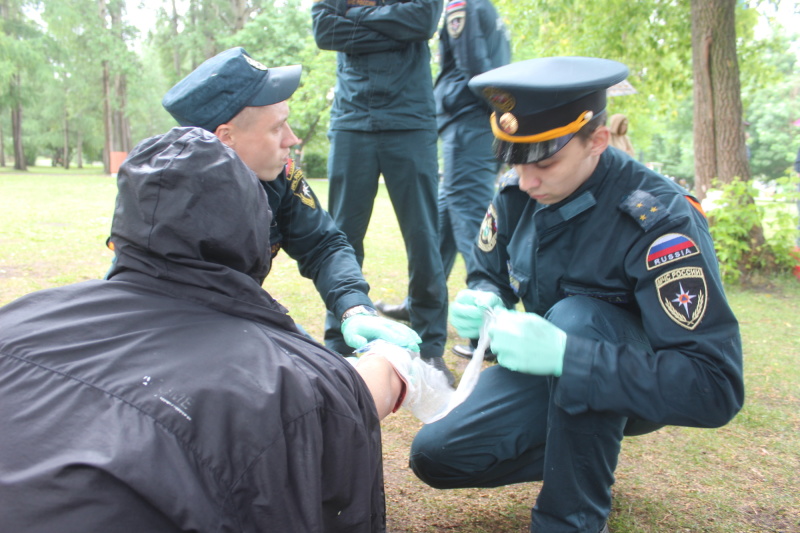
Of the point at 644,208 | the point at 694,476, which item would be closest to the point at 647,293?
the point at 644,208

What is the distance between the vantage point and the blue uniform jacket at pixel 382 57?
3211mm

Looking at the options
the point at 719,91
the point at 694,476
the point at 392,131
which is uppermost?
the point at 719,91

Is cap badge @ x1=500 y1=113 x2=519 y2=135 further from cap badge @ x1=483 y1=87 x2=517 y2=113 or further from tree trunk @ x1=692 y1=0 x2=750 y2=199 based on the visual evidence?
tree trunk @ x1=692 y1=0 x2=750 y2=199

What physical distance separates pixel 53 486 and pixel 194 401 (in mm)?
223

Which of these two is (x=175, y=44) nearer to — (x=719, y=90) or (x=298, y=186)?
(x=719, y=90)

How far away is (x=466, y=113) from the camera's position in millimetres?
3785

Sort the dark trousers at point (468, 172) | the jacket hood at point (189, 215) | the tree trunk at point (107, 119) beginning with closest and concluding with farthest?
the jacket hood at point (189, 215)
the dark trousers at point (468, 172)
the tree trunk at point (107, 119)

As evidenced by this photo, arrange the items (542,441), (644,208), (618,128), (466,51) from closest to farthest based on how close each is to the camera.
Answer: (644,208) → (542,441) → (466,51) → (618,128)

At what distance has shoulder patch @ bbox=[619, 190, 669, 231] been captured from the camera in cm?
178

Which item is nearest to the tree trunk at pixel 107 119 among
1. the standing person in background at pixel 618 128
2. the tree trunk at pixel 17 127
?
the tree trunk at pixel 17 127

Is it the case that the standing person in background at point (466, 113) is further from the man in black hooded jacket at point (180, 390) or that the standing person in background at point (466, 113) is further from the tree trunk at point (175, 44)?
the tree trunk at point (175, 44)

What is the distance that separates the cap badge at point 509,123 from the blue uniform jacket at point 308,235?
2.69ft

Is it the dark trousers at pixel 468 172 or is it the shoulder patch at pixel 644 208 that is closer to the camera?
the shoulder patch at pixel 644 208

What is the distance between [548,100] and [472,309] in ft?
2.26
